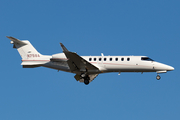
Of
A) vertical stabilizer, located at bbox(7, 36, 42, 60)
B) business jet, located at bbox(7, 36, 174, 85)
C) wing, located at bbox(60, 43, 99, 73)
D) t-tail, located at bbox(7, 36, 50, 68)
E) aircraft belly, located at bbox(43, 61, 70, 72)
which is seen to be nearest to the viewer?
wing, located at bbox(60, 43, 99, 73)

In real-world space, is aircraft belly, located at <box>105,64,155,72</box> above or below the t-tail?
below

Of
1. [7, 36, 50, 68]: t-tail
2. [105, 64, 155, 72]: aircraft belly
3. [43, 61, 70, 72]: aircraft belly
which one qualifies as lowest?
[105, 64, 155, 72]: aircraft belly

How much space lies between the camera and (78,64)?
32.8 metres

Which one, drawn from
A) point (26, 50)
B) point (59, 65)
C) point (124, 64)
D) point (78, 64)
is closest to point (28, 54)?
point (26, 50)

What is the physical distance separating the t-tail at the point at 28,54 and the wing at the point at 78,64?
3525mm

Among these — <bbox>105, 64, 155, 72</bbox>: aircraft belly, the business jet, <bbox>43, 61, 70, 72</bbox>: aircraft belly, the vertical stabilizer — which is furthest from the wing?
the vertical stabilizer

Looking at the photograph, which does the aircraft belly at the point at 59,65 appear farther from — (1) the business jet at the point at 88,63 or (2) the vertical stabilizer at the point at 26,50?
(2) the vertical stabilizer at the point at 26,50

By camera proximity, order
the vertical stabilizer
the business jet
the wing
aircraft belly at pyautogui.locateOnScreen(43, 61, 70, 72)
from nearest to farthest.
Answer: the wing → the business jet → aircraft belly at pyautogui.locateOnScreen(43, 61, 70, 72) → the vertical stabilizer

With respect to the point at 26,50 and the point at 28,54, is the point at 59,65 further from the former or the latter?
the point at 26,50

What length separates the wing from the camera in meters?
31.6

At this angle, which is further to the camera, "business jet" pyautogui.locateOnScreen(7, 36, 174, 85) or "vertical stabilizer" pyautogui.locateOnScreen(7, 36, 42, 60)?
"vertical stabilizer" pyautogui.locateOnScreen(7, 36, 42, 60)

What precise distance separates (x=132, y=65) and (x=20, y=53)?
42.4 feet

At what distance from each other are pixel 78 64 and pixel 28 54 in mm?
6477

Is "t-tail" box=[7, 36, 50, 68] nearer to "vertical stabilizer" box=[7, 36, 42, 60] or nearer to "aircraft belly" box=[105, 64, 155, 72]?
"vertical stabilizer" box=[7, 36, 42, 60]
